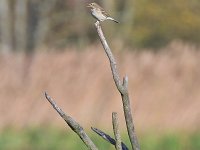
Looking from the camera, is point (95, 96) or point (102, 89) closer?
point (95, 96)

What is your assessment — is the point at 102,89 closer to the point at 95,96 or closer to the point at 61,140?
the point at 95,96

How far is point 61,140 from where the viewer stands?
32.0 ft

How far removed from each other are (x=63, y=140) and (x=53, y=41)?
1540 cm

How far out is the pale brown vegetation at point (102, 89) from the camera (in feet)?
31.0

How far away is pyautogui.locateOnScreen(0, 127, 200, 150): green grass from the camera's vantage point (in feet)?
30.3

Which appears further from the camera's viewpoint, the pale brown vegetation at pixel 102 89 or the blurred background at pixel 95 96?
the pale brown vegetation at pixel 102 89

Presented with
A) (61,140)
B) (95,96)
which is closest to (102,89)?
Answer: (95,96)

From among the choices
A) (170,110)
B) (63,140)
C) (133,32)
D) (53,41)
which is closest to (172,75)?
(170,110)

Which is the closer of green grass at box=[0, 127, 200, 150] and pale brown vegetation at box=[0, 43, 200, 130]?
green grass at box=[0, 127, 200, 150]

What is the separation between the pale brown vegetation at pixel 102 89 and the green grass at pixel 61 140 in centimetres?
10

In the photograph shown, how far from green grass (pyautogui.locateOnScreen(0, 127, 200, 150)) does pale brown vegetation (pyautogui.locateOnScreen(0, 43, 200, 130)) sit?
0.32 feet

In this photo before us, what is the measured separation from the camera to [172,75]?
10.2 meters

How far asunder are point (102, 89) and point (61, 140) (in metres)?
0.73

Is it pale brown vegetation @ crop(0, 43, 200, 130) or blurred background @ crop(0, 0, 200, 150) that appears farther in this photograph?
pale brown vegetation @ crop(0, 43, 200, 130)
